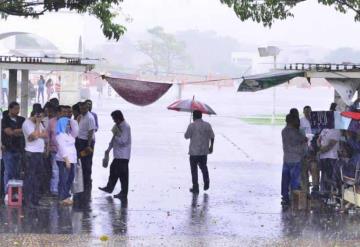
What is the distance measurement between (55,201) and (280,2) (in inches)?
197

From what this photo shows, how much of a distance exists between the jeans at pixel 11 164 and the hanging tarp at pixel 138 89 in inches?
87.0

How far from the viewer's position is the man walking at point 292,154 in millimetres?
13500

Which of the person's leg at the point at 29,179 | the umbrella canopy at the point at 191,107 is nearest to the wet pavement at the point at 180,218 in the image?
the person's leg at the point at 29,179

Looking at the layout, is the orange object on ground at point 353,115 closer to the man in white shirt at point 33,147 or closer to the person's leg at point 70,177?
the person's leg at point 70,177

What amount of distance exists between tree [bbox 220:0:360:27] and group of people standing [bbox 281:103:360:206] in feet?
5.88

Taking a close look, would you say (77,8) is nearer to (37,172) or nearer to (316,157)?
(37,172)

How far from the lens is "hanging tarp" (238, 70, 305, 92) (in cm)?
1351

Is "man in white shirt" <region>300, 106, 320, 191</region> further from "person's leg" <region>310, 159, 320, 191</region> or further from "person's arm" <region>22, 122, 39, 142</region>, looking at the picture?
"person's arm" <region>22, 122, 39, 142</region>

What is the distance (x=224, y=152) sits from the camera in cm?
2423

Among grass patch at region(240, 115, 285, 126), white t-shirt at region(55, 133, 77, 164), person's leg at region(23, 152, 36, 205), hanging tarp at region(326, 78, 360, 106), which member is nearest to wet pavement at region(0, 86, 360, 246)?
person's leg at region(23, 152, 36, 205)

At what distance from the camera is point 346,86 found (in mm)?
13492

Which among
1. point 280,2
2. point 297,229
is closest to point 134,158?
point 280,2

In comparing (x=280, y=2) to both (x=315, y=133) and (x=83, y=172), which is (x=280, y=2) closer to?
(x=315, y=133)

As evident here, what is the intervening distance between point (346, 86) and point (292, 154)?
1364 mm
